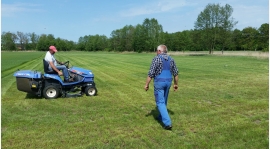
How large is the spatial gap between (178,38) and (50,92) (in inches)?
3197

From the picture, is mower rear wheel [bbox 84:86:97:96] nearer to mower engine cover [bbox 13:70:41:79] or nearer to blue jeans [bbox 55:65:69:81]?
blue jeans [bbox 55:65:69:81]

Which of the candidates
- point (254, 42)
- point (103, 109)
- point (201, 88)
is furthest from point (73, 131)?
point (254, 42)

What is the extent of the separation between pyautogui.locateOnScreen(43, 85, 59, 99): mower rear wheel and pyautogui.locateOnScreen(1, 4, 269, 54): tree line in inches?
1716

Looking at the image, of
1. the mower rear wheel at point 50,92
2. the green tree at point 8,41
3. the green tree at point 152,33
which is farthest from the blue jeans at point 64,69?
the green tree at point 8,41

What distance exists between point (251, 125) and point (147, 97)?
11.0ft

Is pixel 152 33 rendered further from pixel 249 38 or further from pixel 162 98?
pixel 162 98

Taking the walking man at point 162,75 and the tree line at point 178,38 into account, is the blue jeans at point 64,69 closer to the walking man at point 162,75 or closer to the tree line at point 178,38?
the walking man at point 162,75

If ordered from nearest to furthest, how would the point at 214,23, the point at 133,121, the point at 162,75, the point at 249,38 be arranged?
the point at 162,75 → the point at 133,121 → the point at 214,23 → the point at 249,38

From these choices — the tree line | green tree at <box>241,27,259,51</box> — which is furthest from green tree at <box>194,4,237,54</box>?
green tree at <box>241,27,259,51</box>

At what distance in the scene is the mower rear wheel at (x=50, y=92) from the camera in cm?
707

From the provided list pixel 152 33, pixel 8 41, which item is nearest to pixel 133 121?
pixel 152 33

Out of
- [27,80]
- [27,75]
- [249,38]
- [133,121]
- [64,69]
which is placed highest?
[249,38]

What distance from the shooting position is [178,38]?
85125 millimetres

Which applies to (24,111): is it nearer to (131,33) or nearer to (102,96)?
(102,96)
